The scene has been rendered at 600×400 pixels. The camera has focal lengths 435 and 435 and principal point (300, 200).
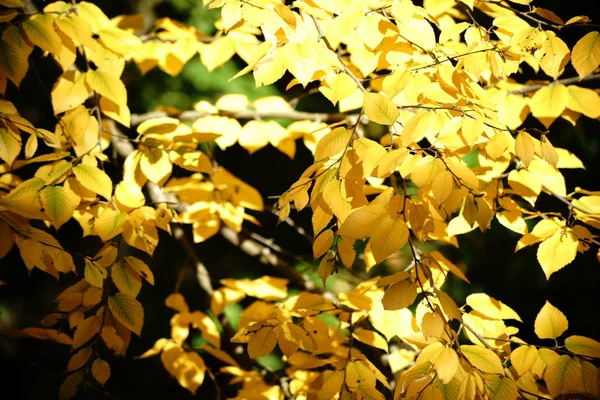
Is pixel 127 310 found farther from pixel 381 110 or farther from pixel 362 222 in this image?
pixel 381 110

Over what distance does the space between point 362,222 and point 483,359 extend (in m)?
0.51

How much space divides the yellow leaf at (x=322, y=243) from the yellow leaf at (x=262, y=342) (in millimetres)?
379

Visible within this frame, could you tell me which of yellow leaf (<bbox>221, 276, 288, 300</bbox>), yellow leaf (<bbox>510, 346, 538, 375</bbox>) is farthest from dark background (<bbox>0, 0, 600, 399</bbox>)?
yellow leaf (<bbox>510, 346, 538, 375</bbox>)

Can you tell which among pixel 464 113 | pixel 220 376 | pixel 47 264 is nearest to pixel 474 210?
pixel 464 113

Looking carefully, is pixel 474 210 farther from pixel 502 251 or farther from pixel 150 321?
pixel 150 321

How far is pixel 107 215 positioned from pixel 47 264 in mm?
217

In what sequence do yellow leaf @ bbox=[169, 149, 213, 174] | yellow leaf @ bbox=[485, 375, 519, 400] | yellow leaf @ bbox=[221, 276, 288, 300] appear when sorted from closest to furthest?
1. yellow leaf @ bbox=[485, 375, 519, 400]
2. yellow leaf @ bbox=[169, 149, 213, 174]
3. yellow leaf @ bbox=[221, 276, 288, 300]

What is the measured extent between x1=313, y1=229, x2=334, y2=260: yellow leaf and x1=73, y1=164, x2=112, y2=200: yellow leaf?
2.10 ft

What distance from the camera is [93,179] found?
127cm

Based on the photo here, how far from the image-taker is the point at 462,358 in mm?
1087

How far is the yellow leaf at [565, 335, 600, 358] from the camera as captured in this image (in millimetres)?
1109

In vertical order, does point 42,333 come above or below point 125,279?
below

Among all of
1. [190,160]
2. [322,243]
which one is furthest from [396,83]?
[190,160]

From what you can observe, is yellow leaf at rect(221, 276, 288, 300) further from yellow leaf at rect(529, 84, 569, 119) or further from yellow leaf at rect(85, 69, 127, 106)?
yellow leaf at rect(529, 84, 569, 119)
